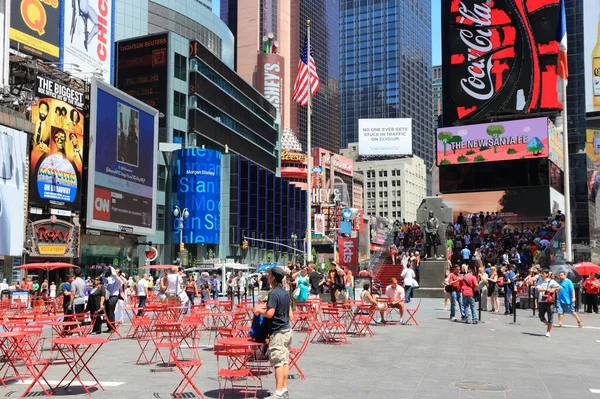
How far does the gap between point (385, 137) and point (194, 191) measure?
8767 cm

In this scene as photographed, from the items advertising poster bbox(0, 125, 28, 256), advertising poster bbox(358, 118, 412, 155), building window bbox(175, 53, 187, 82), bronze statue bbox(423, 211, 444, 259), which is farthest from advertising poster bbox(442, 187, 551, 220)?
advertising poster bbox(358, 118, 412, 155)

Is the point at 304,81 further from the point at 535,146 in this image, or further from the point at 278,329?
the point at 535,146

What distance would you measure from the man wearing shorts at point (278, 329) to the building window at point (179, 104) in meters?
63.4

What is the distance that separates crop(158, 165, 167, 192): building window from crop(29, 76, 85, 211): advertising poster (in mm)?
21991

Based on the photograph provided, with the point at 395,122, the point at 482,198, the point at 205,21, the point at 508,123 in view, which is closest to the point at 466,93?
the point at 508,123

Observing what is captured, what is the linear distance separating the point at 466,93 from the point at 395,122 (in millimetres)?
83542

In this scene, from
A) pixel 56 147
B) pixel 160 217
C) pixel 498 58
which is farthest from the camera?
pixel 160 217

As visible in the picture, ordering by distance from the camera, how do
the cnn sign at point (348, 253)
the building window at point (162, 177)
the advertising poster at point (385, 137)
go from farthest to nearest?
the advertising poster at point (385, 137) < the building window at point (162, 177) < the cnn sign at point (348, 253)

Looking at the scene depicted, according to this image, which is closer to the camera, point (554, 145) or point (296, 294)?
point (296, 294)

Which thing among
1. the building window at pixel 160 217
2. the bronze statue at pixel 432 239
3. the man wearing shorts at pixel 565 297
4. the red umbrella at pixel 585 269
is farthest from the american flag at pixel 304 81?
the building window at pixel 160 217

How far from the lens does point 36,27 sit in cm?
4412

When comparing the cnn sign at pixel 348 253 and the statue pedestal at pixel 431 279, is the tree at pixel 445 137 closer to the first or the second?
the statue pedestal at pixel 431 279

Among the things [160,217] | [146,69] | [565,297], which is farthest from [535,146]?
[565,297]

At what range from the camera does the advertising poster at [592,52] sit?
66250 mm
